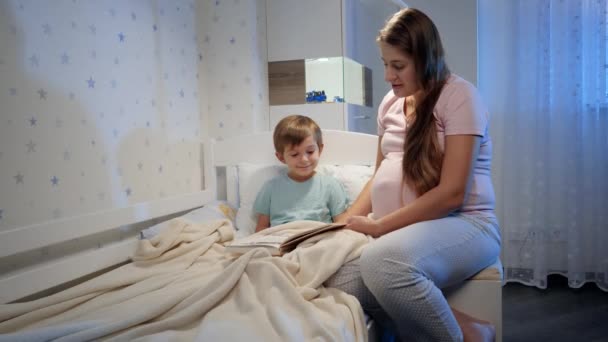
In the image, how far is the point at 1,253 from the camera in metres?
1.13

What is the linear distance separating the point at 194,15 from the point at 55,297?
59.8 inches

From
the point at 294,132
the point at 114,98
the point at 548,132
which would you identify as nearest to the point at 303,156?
the point at 294,132

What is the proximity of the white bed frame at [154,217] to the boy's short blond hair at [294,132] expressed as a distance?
0.76 ft

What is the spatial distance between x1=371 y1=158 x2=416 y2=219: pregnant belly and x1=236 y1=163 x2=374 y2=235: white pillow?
16.7 inches

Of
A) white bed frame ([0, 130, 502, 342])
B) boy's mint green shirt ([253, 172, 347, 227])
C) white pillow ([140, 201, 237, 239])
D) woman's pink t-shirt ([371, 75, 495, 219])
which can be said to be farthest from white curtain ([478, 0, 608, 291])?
white pillow ([140, 201, 237, 239])

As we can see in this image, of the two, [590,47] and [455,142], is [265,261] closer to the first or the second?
[455,142]

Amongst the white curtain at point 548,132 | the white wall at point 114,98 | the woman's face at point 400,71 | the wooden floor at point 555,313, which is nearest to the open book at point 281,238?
the woman's face at point 400,71

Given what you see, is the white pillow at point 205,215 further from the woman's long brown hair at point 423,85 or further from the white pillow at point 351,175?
the woman's long brown hair at point 423,85

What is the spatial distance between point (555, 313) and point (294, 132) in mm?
1304

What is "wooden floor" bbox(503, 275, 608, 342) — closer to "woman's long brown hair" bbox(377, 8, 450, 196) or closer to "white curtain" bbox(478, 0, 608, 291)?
"white curtain" bbox(478, 0, 608, 291)

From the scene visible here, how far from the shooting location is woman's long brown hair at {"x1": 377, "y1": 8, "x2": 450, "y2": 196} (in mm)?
1248

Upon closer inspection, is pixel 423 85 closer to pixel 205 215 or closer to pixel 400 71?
pixel 400 71

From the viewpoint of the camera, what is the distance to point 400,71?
Result: 1312 millimetres

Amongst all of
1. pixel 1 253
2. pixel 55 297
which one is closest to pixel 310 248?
pixel 55 297
